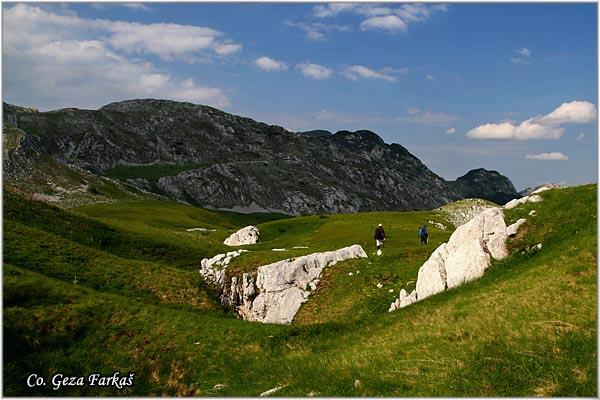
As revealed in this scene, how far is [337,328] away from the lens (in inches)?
1067

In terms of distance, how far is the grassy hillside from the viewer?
55.7 ft

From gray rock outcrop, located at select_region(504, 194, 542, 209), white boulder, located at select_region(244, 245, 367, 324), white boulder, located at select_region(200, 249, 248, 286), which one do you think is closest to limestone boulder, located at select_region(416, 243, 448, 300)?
gray rock outcrop, located at select_region(504, 194, 542, 209)

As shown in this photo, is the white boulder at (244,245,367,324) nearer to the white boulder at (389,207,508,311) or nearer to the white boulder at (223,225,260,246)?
the white boulder at (389,207,508,311)

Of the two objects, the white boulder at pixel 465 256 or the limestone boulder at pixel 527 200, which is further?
the limestone boulder at pixel 527 200

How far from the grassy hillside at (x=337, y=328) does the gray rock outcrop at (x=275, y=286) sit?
5.91 feet

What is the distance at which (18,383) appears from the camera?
71.4ft

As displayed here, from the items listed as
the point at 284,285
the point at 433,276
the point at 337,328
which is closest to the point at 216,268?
the point at 284,285

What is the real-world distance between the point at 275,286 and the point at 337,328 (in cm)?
1637

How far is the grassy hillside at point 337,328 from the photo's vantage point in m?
17.0

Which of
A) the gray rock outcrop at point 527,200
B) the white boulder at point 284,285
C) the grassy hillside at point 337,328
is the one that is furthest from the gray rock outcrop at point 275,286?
the gray rock outcrop at point 527,200

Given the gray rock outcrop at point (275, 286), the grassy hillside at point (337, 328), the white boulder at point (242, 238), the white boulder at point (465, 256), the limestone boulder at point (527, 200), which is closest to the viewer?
the grassy hillside at point (337, 328)

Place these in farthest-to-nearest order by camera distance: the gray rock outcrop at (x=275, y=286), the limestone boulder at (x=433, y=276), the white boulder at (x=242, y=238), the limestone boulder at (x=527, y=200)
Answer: the white boulder at (x=242, y=238) → the gray rock outcrop at (x=275, y=286) → the limestone boulder at (x=527, y=200) → the limestone boulder at (x=433, y=276)

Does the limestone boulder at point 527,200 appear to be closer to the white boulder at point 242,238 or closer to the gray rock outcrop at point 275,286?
the gray rock outcrop at point 275,286

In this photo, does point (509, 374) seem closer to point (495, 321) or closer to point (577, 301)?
point (495, 321)
